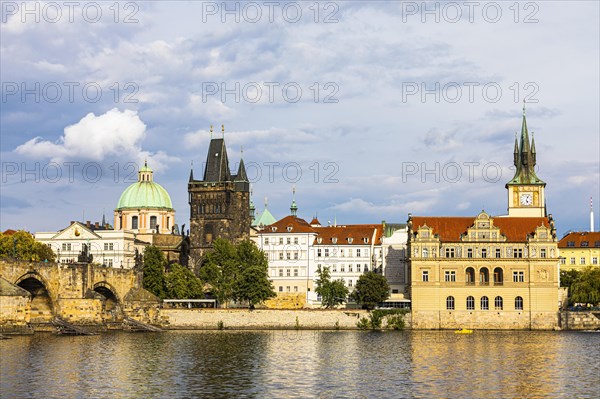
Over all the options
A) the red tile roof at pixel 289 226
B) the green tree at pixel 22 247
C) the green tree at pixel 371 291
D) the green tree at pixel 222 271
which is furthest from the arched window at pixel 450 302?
the green tree at pixel 22 247

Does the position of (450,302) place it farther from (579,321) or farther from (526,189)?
(526,189)

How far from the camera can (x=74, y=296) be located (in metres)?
103

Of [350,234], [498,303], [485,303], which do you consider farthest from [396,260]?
[498,303]

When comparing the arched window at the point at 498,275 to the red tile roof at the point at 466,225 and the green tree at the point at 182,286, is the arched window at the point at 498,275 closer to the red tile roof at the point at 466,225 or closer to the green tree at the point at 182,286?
the red tile roof at the point at 466,225

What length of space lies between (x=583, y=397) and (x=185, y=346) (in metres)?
40.7

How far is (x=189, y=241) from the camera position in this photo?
156250 millimetres

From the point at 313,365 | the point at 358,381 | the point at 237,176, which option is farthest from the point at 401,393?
the point at 237,176

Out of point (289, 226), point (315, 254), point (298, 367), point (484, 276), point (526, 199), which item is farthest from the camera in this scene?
point (289, 226)

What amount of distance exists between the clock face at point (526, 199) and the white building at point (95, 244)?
196ft

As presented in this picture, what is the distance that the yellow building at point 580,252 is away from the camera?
160 m

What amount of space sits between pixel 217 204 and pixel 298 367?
89.9 meters

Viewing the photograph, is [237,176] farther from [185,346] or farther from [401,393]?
[401,393]

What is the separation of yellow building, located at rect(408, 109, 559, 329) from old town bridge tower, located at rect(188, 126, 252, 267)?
136 ft

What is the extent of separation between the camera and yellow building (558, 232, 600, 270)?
160 meters
